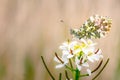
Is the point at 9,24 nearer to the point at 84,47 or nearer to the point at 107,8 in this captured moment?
the point at 107,8

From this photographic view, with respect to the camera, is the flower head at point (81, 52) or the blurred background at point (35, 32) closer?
the flower head at point (81, 52)

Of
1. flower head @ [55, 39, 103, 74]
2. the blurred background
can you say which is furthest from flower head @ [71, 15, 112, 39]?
the blurred background

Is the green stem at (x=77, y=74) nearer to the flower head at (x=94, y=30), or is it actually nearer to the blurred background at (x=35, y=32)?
the flower head at (x=94, y=30)

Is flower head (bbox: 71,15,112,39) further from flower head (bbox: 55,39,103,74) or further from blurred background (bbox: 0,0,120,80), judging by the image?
blurred background (bbox: 0,0,120,80)

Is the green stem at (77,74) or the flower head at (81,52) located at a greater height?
the flower head at (81,52)

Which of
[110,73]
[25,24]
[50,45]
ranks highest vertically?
[25,24]

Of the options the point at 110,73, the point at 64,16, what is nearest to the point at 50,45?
the point at 64,16

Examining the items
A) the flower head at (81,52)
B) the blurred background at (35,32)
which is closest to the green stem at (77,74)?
the flower head at (81,52)

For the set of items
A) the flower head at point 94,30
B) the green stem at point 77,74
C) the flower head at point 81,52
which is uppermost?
the flower head at point 94,30

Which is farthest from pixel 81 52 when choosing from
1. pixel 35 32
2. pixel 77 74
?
pixel 35 32
